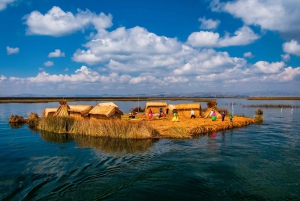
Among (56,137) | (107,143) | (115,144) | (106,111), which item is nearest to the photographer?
(115,144)

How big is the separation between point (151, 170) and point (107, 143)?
25.9 ft

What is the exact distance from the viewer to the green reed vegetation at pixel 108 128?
70.9 ft

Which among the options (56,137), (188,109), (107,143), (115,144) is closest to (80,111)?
(56,137)

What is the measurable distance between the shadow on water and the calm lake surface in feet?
0.25

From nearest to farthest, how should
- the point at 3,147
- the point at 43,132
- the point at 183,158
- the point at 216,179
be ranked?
the point at 216,179, the point at 183,158, the point at 3,147, the point at 43,132

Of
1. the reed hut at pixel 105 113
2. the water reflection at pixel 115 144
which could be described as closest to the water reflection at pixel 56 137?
the water reflection at pixel 115 144

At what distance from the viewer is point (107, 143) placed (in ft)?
65.9

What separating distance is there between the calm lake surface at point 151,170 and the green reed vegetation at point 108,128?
1249mm

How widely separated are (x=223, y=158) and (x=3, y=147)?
16765 millimetres

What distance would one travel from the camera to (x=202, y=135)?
77.7ft

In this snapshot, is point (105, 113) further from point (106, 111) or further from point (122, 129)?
point (122, 129)

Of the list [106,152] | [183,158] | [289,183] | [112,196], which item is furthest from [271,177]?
[106,152]

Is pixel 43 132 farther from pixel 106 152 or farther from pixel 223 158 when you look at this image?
pixel 223 158

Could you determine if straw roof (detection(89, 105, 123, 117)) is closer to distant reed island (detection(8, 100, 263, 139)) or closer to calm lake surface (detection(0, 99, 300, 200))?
distant reed island (detection(8, 100, 263, 139))
